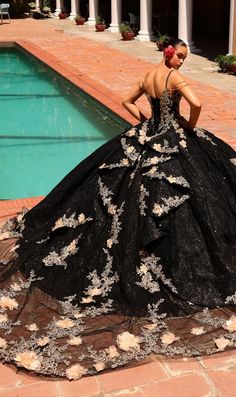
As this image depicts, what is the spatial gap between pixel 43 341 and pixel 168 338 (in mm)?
828

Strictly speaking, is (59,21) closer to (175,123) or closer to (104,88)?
(104,88)

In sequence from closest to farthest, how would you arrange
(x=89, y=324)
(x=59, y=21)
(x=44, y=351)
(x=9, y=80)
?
(x=44, y=351) → (x=89, y=324) → (x=9, y=80) → (x=59, y=21)

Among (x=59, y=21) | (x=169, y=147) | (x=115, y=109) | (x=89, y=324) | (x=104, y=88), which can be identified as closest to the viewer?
(x=89, y=324)

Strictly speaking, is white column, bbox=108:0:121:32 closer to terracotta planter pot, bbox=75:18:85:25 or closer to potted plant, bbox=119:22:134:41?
potted plant, bbox=119:22:134:41

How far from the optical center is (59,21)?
3041 cm

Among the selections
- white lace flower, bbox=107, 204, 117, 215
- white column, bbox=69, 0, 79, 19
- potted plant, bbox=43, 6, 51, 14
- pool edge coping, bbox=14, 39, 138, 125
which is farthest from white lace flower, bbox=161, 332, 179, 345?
potted plant, bbox=43, 6, 51, 14

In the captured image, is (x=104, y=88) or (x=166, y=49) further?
(x=104, y=88)

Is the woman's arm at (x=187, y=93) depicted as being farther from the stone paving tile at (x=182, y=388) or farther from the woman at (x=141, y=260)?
the stone paving tile at (x=182, y=388)

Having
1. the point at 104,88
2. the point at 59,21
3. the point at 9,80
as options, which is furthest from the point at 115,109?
the point at 59,21

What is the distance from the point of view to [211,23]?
23453 mm

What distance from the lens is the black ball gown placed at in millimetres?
3484

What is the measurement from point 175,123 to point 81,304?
1535mm

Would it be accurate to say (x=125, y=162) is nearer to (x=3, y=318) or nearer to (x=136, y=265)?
(x=136, y=265)

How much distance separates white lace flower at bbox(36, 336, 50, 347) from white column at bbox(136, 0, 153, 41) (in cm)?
1880
